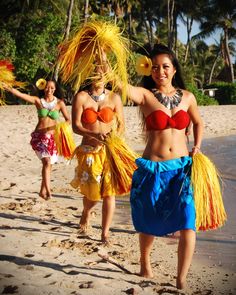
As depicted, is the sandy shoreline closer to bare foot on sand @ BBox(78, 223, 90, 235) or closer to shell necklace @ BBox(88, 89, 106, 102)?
bare foot on sand @ BBox(78, 223, 90, 235)

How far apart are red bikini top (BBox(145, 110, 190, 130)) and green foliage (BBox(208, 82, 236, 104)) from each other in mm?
30069

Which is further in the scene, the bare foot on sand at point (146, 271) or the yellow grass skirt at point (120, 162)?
the yellow grass skirt at point (120, 162)

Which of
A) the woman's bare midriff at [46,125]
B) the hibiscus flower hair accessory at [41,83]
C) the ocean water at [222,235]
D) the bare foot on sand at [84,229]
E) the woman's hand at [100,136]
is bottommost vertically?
the ocean water at [222,235]

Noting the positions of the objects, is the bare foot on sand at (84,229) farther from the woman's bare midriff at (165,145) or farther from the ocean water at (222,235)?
the woman's bare midriff at (165,145)

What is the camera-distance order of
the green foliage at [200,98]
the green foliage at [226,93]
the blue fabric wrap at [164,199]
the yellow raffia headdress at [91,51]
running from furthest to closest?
the green foliage at [226,93] → the green foliage at [200,98] → the yellow raffia headdress at [91,51] → the blue fabric wrap at [164,199]

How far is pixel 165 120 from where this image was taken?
10.6ft

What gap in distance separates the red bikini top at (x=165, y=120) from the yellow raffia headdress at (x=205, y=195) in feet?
0.78

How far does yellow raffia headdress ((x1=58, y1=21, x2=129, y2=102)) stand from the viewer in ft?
12.3

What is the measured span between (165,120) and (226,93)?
30702 millimetres

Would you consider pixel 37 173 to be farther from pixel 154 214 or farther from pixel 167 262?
pixel 154 214

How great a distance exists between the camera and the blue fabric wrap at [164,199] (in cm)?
313

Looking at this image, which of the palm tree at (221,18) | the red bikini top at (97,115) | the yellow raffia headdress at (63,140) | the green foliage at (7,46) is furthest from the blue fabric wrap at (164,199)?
the palm tree at (221,18)

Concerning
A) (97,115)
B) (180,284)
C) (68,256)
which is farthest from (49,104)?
(180,284)

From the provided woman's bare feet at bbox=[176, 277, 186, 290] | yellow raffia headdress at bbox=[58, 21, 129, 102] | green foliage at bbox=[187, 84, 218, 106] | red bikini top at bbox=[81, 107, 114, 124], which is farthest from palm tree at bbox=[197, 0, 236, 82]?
woman's bare feet at bbox=[176, 277, 186, 290]
